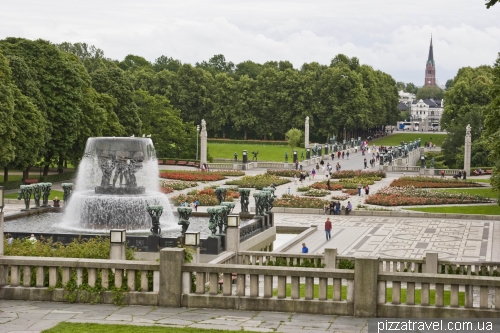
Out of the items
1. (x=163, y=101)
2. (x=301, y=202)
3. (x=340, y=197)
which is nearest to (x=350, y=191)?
(x=340, y=197)

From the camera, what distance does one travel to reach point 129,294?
14789 mm

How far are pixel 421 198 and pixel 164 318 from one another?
4722 centimetres

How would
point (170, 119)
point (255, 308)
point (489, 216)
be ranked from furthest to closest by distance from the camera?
point (170, 119), point (489, 216), point (255, 308)

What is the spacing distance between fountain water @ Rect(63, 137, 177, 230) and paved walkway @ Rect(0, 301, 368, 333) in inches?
927

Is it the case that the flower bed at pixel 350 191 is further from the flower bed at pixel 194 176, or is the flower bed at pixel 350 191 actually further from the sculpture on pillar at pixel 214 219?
the sculpture on pillar at pixel 214 219

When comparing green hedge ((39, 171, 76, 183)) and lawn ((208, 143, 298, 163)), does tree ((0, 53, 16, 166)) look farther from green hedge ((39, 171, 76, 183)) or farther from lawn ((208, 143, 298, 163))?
lawn ((208, 143, 298, 163))

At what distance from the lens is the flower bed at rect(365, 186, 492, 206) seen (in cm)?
5791

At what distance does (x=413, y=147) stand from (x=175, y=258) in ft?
331

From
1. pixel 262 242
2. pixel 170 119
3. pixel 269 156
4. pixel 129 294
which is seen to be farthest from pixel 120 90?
pixel 129 294

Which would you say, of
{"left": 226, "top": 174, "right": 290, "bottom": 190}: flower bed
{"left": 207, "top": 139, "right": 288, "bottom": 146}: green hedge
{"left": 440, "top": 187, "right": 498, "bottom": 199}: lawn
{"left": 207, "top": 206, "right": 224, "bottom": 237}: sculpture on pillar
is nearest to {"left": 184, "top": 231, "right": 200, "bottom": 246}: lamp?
{"left": 207, "top": 206, "right": 224, "bottom": 237}: sculpture on pillar

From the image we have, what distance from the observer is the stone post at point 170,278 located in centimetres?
1461

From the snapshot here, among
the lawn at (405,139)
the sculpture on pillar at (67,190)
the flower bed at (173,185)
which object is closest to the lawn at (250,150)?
the lawn at (405,139)

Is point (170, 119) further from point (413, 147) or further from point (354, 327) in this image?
point (354, 327)

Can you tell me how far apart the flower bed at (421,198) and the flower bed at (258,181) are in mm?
11065
